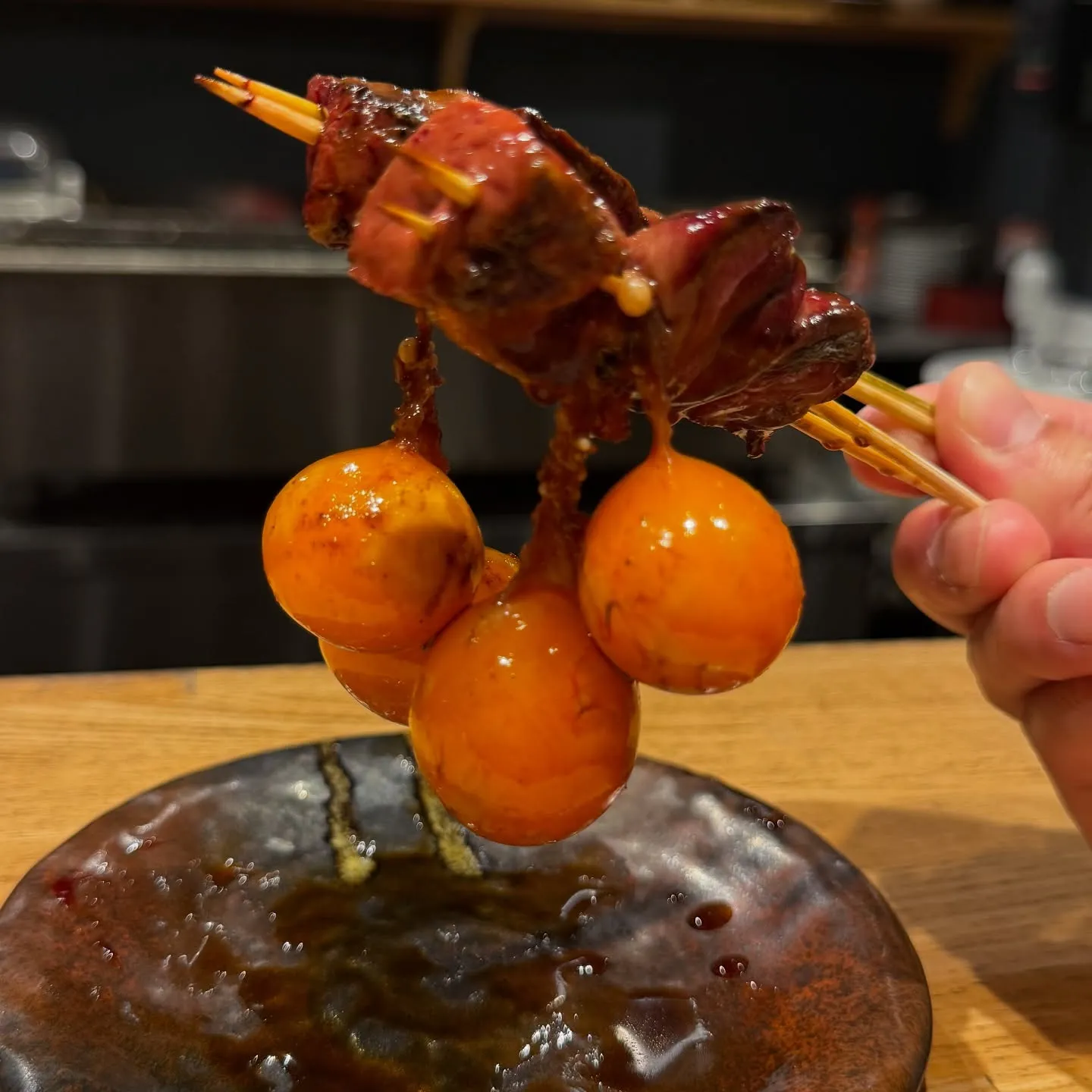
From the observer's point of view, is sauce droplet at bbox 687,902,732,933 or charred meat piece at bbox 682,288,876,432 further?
sauce droplet at bbox 687,902,732,933

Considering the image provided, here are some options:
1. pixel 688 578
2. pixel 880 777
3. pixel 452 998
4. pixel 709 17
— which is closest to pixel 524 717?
pixel 688 578

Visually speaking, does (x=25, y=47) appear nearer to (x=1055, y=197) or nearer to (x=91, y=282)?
Answer: (x=91, y=282)

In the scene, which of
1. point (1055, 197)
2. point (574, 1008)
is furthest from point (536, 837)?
point (1055, 197)

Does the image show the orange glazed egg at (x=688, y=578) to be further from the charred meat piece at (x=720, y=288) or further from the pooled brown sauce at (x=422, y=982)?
the pooled brown sauce at (x=422, y=982)

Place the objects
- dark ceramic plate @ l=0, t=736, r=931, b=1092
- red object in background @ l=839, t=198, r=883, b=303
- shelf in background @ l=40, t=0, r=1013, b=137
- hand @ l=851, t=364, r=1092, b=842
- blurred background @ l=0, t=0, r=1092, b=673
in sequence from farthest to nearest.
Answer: red object in background @ l=839, t=198, r=883, b=303, shelf in background @ l=40, t=0, r=1013, b=137, blurred background @ l=0, t=0, r=1092, b=673, hand @ l=851, t=364, r=1092, b=842, dark ceramic plate @ l=0, t=736, r=931, b=1092

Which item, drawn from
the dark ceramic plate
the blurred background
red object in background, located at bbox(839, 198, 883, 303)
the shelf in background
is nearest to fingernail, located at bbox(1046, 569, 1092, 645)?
the dark ceramic plate

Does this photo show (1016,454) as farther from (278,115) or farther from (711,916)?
(278,115)

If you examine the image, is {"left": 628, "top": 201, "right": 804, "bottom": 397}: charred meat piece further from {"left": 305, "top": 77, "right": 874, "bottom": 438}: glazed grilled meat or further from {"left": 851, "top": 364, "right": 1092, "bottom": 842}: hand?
{"left": 851, "top": 364, "right": 1092, "bottom": 842}: hand
